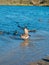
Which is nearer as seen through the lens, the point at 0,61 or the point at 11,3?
the point at 0,61

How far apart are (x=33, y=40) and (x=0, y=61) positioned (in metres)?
9.84

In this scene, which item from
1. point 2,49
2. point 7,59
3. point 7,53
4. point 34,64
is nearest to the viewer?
point 34,64

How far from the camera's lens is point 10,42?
85.9ft

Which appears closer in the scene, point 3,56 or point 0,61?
point 0,61

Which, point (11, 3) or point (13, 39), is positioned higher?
point (13, 39)

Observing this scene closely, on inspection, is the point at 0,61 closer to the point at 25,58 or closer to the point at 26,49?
the point at 25,58

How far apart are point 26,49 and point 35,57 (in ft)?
9.36

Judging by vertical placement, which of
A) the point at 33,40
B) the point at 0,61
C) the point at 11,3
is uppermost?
the point at 0,61

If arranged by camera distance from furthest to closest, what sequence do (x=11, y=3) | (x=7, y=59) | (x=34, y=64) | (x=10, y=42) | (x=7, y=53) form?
1. (x=11, y=3)
2. (x=10, y=42)
3. (x=7, y=53)
4. (x=7, y=59)
5. (x=34, y=64)

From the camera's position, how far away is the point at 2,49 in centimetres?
2236

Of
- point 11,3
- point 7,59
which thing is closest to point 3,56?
point 7,59

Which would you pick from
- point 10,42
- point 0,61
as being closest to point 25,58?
point 0,61

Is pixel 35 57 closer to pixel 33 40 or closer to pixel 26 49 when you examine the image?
pixel 26 49

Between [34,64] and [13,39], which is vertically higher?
[34,64]
